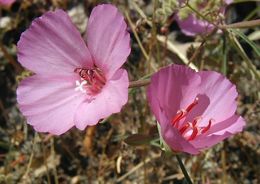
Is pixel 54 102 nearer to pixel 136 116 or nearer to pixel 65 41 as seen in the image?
pixel 65 41

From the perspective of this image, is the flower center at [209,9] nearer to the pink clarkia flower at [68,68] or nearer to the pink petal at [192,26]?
the pink clarkia flower at [68,68]

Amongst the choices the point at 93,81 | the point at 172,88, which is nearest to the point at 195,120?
the point at 172,88

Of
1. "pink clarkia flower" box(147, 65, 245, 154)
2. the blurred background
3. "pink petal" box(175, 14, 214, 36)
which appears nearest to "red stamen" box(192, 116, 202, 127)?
"pink clarkia flower" box(147, 65, 245, 154)

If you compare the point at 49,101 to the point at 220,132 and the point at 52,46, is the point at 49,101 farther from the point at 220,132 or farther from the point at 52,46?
the point at 220,132

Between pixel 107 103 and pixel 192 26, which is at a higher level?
pixel 107 103

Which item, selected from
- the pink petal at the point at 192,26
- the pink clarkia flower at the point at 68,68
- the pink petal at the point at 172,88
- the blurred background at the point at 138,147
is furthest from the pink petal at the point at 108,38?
the pink petal at the point at 192,26

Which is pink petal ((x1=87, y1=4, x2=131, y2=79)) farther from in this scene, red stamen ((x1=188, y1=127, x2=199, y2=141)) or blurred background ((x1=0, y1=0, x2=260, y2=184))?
blurred background ((x1=0, y1=0, x2=260, y2=184))

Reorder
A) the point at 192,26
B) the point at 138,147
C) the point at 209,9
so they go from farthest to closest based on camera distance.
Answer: the point at 192,26 < the point at 138,147 < the point at 209,9
